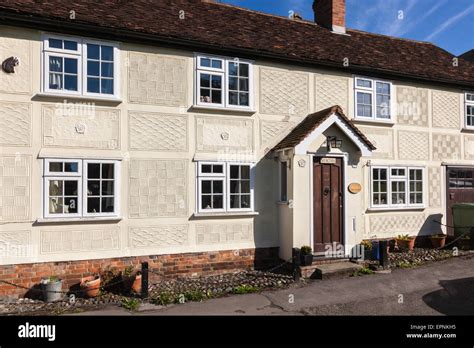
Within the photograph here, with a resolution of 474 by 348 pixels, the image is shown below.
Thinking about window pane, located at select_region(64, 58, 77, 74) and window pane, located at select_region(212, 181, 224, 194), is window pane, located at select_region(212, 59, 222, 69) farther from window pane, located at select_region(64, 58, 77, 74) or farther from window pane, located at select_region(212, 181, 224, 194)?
window pane, located at select_region(64, 58, 77, 74)

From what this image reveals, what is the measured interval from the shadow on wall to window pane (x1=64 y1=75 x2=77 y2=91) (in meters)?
9.02

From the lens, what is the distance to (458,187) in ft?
43.0

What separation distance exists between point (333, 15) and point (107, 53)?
868 cm

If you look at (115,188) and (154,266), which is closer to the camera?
(115,188)

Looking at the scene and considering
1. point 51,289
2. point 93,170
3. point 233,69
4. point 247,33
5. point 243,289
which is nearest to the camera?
point 51,289

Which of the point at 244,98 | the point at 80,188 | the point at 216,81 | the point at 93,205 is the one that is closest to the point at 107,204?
the point at 93,205

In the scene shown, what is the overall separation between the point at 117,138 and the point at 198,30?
378 centimetres

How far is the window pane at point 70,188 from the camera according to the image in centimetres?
851

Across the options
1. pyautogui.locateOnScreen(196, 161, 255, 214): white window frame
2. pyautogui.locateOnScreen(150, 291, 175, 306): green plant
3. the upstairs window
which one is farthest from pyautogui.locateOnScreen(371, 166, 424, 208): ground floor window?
pyautogui.locateOnScreen(150, 291, 175, 306): green plant

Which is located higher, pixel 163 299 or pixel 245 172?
pixel 245 172

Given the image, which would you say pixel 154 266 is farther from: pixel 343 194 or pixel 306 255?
pixel 343 194

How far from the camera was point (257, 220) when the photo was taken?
10.2m

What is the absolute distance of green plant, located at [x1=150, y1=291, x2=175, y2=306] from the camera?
24.8 ft

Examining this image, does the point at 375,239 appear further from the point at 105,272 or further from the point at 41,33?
the point at 41,33
